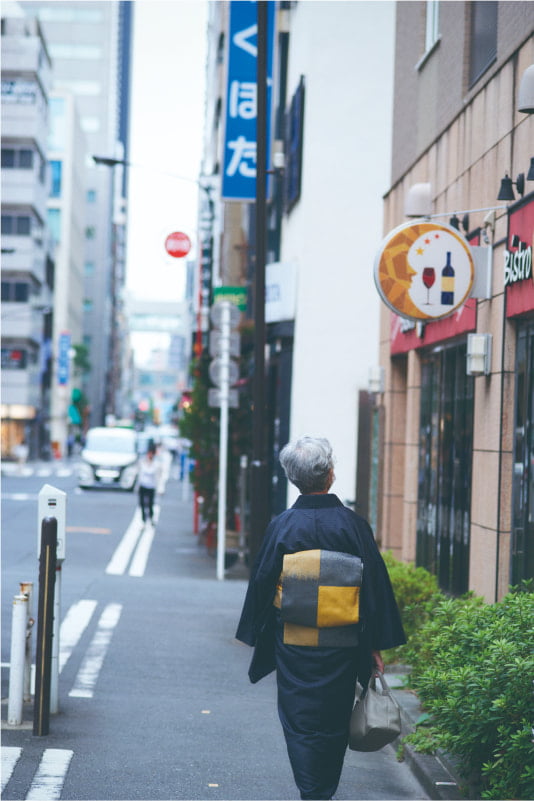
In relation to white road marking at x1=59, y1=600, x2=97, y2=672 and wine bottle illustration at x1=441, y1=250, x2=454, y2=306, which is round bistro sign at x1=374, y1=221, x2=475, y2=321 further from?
white road marking at x1=59, y1=600, x2=97, y2=672

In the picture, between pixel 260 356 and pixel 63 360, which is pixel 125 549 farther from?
pixel 63 360

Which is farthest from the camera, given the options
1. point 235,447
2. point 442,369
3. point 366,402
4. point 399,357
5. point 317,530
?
point 235,447

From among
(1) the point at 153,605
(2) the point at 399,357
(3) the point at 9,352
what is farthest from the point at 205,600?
(3) the point at 9,352

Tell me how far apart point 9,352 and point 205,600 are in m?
65.0

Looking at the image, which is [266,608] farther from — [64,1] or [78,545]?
[64,1]

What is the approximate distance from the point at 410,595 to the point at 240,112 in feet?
43.0

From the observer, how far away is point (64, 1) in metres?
145

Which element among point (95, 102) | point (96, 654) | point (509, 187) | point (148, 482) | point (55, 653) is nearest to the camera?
point (55, 653)

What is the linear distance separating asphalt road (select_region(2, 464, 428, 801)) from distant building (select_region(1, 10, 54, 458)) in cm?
6171

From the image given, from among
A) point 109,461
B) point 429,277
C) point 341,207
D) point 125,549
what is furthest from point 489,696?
point 109,461

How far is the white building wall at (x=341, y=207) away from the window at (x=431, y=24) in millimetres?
7048

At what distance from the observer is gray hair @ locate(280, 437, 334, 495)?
523cm

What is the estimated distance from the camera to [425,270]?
10367mm

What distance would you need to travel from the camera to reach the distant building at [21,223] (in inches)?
3066
